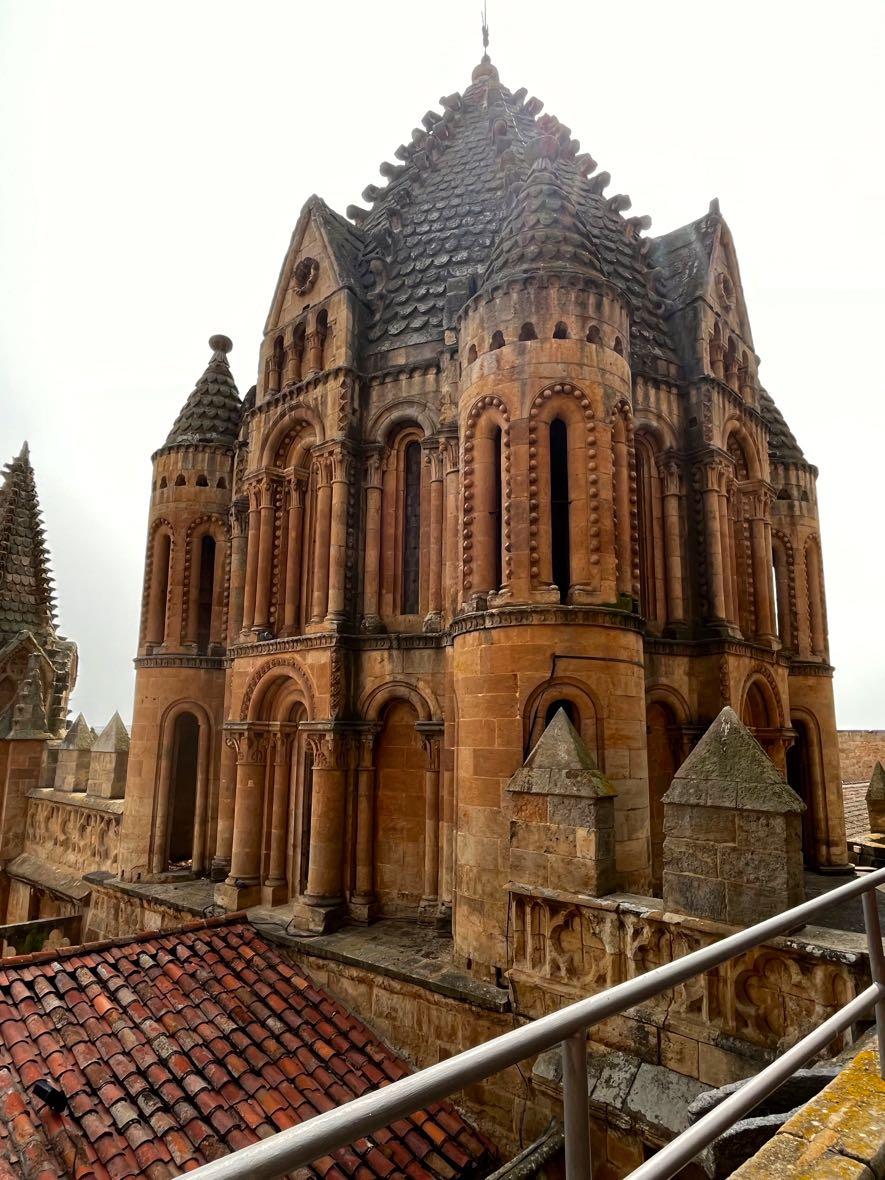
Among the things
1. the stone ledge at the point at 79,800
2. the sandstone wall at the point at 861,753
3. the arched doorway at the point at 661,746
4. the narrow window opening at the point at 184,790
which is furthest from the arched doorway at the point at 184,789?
the sandstone wall at the point at 861,753

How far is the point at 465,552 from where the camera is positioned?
1077 cm

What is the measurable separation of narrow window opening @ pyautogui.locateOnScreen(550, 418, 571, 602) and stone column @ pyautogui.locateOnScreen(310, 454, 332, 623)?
16.1 ft

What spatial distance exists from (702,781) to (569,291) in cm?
751

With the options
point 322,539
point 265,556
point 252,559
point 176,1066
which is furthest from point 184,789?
point 176,1066

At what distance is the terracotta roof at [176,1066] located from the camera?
680cm

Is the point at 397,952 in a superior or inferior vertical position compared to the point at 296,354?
inferior

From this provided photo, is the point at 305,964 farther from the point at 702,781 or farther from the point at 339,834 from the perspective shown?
the point at 702,781

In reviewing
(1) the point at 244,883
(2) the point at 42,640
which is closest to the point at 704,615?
(1) the point at 244,883

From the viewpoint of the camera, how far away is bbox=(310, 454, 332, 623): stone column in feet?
44.4

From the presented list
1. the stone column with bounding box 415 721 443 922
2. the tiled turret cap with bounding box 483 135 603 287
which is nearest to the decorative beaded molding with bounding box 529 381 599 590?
the tiled turret cap with bounding box 483 135 603 287

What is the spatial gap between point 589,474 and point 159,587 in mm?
12191

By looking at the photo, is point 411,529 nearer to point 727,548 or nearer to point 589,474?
point 589,474

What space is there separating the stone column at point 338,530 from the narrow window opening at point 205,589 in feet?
19.5

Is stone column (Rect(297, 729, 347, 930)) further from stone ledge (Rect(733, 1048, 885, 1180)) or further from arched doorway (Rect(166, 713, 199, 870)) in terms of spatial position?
stone ledge (Rect(733, 1048, 885, 1180))
